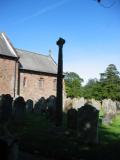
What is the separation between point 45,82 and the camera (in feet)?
164

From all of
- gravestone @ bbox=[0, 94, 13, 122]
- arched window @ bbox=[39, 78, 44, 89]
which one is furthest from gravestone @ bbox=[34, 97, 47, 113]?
arched window @ bbox=[39, 78, 44, 89]

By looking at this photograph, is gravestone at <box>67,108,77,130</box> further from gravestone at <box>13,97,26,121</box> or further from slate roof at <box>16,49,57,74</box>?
slate roof at <box>16,49,57,74</box>

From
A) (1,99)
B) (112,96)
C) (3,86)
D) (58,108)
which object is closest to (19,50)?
(3,86)

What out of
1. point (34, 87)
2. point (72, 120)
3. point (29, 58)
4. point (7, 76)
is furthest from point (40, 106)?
point (29, 58)

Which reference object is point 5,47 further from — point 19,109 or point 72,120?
point 72,120

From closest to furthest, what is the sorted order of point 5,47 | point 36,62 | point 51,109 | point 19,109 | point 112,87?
point 19,109 < point 51,109 < point 5,47 < point 36,62 < point 112,87

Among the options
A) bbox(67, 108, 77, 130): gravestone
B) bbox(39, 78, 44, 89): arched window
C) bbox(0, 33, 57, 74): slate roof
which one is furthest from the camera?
bbox(39, 78, 44, 89): arched window

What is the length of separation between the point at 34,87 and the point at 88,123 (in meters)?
34.5

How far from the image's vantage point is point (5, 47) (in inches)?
1726

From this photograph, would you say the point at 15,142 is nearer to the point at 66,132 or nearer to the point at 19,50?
Result: the point at 66,132

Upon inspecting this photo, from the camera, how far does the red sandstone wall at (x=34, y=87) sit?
46.0 metres

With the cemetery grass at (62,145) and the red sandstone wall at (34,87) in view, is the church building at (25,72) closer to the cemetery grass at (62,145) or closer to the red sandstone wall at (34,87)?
the red sandstone wall at (34,87)

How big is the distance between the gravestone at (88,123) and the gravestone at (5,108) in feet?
23.2

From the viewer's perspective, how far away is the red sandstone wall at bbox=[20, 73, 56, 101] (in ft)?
151
